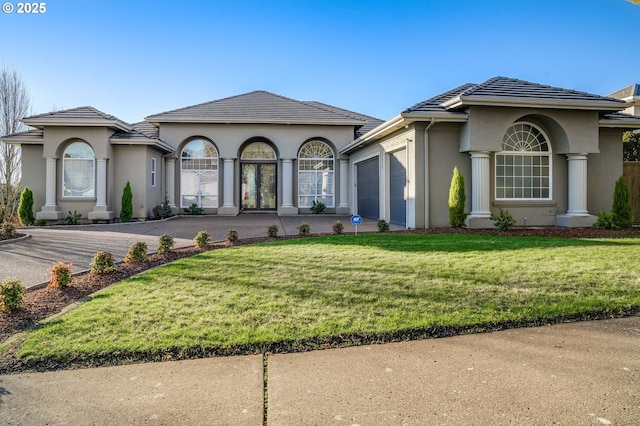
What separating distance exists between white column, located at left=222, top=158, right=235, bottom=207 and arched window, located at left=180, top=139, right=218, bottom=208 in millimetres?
558

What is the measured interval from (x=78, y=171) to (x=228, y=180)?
21.2 feet

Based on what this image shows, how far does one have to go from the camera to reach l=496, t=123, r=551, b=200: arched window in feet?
43.0

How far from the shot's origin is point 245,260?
25.5 ft

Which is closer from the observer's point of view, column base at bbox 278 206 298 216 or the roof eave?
the roof eave

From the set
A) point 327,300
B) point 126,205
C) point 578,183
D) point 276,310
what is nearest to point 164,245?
point 276,310

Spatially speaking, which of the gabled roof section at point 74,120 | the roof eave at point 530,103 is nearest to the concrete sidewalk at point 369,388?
the roof eave at point 530,103

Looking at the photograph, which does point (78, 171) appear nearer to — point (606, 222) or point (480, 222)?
point (480, 222)

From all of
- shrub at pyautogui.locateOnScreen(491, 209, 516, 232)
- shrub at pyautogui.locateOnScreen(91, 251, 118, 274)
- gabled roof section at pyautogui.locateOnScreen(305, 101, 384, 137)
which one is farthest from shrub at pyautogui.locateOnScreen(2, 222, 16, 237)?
gabled roof section at pyautogui.locateOnScreen(305, 101, 384, 137)

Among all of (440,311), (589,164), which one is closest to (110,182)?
(440,311)

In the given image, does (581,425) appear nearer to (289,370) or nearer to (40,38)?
(289,370)

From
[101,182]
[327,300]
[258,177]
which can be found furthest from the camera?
[258,177]

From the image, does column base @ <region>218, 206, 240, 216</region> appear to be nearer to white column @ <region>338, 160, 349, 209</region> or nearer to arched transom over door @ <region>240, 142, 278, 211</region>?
arched transom over door @ <region>240, 142, 278, 211</region>

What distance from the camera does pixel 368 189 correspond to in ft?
60.0

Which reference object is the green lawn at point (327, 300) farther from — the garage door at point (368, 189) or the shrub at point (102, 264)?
the garage door at point (368, 189)
